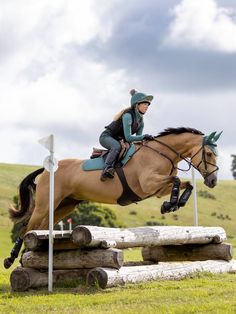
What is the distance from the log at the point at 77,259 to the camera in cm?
896

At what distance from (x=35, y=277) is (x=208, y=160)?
138 inches

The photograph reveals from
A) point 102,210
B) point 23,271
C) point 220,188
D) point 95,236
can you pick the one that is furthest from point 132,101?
point 220,188

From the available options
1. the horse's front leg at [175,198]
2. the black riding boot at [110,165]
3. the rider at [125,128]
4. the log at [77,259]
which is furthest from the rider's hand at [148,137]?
the log at [77,259]

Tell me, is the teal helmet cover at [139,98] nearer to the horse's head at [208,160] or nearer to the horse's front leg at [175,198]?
the horse's head at [208,160]

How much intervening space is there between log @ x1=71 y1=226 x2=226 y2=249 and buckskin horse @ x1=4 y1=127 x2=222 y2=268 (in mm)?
622

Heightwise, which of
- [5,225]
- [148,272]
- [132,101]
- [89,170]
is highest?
[5,225]

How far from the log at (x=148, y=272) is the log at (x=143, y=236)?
1.39 ft

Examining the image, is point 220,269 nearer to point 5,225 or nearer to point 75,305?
point 75,305

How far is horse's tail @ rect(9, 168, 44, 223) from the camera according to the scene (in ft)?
37.5

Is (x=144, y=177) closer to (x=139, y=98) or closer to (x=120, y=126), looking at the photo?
(x=120, y=126)

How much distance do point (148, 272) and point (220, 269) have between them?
7.24ft

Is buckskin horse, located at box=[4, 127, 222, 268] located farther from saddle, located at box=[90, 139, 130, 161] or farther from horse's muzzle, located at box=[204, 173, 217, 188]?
saddle, located at box=[90, 139, 130, 161]

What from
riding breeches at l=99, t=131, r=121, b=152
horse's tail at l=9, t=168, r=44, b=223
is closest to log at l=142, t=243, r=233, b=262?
horse's tail at l=9, t=168, r=44, b=223

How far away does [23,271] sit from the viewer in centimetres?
924
